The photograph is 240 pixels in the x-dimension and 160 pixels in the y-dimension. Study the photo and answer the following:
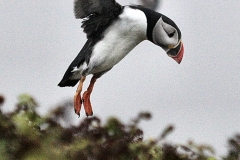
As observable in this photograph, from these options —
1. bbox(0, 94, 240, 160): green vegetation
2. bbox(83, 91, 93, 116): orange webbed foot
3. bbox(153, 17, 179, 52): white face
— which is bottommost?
bbox(83, 91, 93, 116): orange webbed foot

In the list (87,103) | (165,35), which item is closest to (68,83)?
(87,103)

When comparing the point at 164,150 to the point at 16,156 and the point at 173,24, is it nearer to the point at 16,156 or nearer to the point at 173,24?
the point at 16,156

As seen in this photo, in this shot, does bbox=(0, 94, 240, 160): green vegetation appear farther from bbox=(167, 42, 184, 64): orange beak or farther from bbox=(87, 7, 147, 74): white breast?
bbox=(167, 42, 184, 64): orange beak

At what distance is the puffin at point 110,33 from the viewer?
951 cm

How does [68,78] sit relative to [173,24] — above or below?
below

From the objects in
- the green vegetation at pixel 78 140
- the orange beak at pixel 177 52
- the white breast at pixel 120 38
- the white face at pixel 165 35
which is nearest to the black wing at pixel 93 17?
the white breast at pixel 120 38

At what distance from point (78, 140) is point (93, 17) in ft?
23.9

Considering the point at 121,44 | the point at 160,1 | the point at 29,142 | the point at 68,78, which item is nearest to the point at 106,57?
the point at 121,44

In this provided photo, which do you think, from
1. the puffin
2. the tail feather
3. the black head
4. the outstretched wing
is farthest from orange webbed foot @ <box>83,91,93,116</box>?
the black head

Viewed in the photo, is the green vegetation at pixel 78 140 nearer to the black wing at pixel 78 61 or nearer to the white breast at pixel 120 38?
the white breast at pixel 120 38

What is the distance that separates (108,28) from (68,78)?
4.03ft

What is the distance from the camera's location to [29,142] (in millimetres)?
2102

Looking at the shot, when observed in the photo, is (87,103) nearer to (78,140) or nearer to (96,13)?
(96,13)

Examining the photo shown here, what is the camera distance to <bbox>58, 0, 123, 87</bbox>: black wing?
9.57 meters
